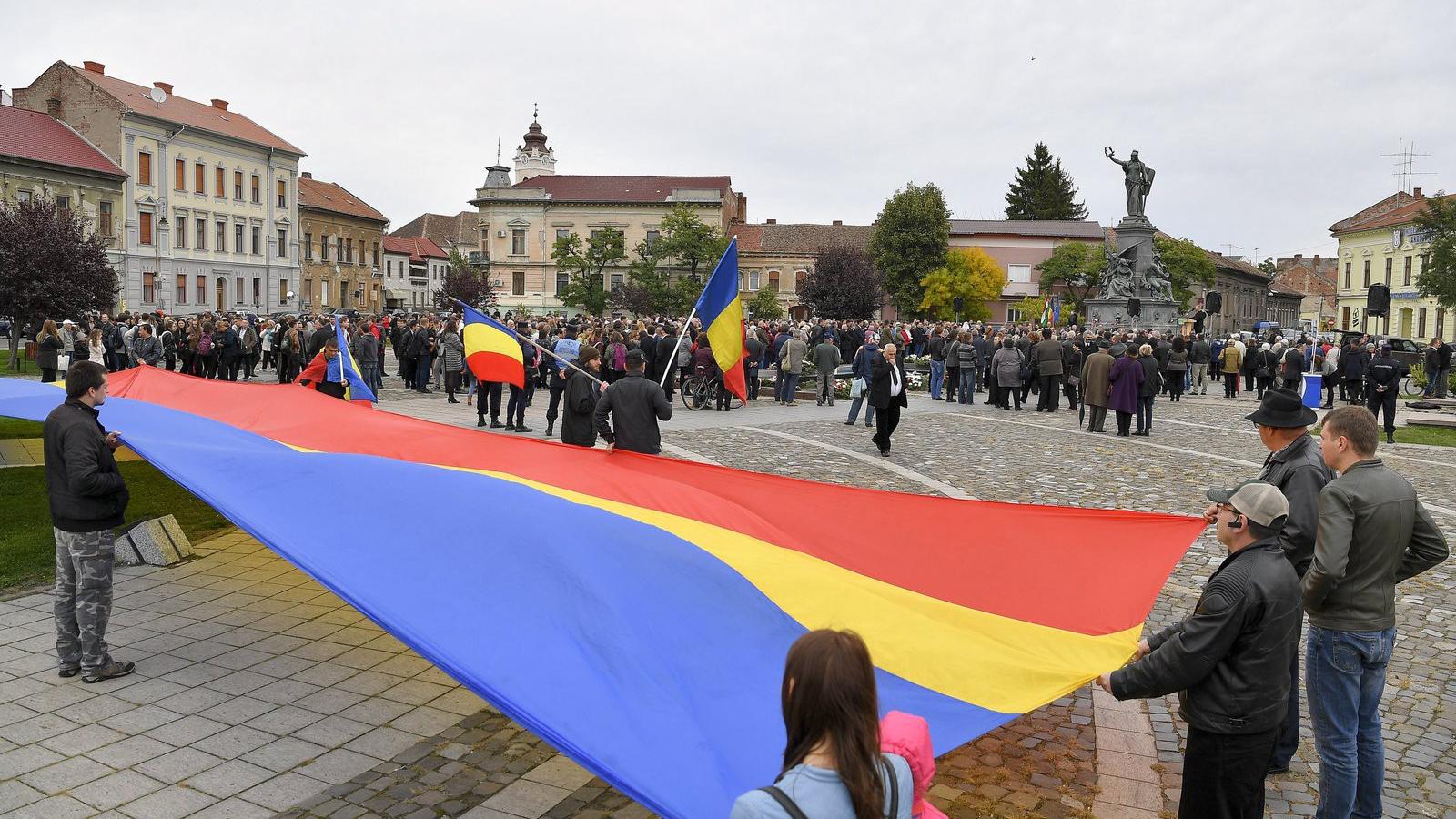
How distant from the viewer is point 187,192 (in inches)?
2443

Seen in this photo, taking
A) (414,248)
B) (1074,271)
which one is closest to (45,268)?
(1074,271)

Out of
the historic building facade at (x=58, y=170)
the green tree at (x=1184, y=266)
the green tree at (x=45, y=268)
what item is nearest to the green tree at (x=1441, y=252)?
the green tree at (x=1184, y=266)

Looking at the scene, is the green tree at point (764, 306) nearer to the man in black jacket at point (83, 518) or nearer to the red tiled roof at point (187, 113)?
the red tiled roof at point (187, 113)

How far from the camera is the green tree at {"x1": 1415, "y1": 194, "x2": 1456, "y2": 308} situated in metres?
40.2

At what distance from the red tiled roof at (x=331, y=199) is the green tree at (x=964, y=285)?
148 ft

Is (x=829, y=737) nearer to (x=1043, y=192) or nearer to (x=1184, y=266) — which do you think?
(x=1184, y=266)

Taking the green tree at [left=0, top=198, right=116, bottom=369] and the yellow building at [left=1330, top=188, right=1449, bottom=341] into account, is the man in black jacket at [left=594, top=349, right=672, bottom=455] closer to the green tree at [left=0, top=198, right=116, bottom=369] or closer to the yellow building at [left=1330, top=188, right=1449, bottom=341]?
the green tree at [left=0, top=198, right=116, bottom=369]

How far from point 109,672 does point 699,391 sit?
675 inches

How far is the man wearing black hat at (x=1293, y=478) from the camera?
4965 mm

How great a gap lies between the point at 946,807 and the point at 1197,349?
26.8 meters

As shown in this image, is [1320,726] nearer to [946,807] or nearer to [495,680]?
[946,807]

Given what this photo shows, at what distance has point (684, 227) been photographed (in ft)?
285

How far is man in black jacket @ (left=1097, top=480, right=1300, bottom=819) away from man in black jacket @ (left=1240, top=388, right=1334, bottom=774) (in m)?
0.67

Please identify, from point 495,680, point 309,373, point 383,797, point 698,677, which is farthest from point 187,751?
point 309,373
